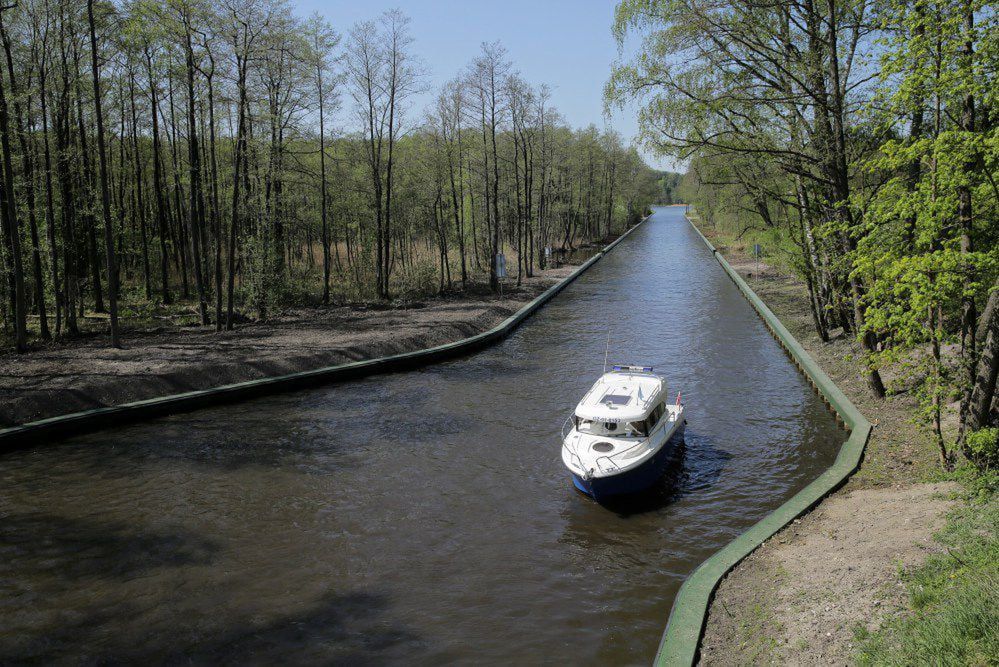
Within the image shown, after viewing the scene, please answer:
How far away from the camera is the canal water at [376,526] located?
8.19 meters

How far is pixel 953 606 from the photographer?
567cm

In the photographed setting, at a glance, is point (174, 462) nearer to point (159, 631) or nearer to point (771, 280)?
point (159, 631)

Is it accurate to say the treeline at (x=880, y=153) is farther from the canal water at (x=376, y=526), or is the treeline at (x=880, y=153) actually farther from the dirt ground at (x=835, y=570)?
the canal water at (x=376, y=526)

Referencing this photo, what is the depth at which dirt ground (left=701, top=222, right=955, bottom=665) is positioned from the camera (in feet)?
22.0

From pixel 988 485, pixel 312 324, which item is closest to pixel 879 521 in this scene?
pixel 988 485

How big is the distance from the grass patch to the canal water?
2.95 meters

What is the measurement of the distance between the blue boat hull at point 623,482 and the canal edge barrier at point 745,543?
81.3 inches

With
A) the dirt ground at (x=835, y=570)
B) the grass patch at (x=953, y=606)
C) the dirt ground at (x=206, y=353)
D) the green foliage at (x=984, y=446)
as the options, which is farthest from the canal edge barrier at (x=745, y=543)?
the dirt ground at (x=206, y=353)

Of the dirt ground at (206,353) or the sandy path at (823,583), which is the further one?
the dirt ground at (206,353)

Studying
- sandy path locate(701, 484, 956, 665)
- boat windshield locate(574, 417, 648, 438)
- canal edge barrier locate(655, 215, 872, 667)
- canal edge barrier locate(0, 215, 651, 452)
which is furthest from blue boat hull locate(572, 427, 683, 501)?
canal edge barrier locate(0, 215, 651, 452)

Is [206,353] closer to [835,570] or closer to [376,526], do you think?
[376,526]

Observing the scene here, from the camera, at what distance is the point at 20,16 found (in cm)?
2109

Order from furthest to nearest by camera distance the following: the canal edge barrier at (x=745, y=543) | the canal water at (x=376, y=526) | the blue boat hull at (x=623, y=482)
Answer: the blue boat hull at (x=623, y=482)
the canal water at (x=376, y=526)
the canal edge barrier at (x=745, y=543)

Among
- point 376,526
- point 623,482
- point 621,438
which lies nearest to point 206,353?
point 376,526
